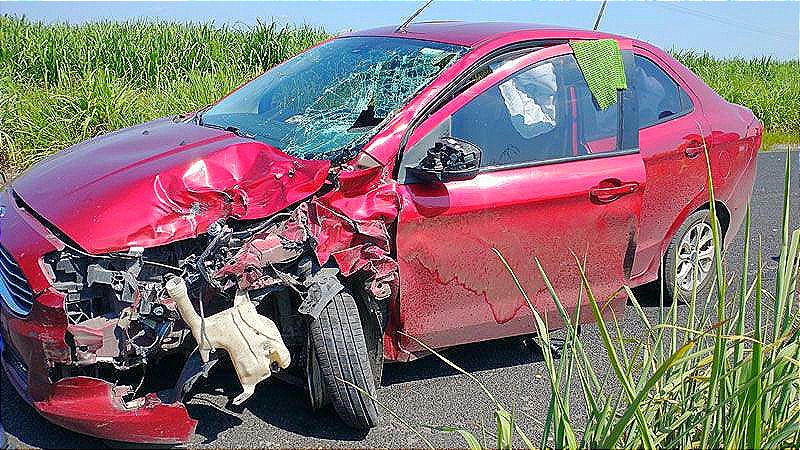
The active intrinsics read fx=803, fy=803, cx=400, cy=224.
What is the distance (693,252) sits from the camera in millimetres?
5129

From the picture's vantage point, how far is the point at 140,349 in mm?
3041

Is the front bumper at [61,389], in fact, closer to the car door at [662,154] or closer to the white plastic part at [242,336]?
the white plastic part at [242,336]

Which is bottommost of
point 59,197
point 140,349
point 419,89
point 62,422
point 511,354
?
point 511,354

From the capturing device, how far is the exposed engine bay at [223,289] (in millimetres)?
2996

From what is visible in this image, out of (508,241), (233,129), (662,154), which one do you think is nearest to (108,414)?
(233,129)

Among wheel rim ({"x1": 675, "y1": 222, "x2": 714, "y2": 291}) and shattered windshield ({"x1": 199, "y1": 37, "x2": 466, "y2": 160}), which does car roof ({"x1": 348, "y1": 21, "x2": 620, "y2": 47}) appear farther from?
wheel rim ({"x1": 675, "y1": 222, "x2": 714, "y2": 291})

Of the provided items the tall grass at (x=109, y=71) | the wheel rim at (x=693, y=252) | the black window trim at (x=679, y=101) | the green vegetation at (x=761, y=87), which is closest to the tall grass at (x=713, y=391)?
the black window trim at (x=679, y=101)

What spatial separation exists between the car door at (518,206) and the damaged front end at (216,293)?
0.23 m

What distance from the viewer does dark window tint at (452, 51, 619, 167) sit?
3805 mm

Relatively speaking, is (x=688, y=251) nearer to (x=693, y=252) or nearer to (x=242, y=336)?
(x=693, y=252)

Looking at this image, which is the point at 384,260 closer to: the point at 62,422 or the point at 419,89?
the point at 419,89

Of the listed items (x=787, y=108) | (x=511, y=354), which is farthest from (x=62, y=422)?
(x=787, y=108)

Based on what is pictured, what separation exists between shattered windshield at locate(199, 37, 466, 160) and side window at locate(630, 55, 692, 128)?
127 centimetres

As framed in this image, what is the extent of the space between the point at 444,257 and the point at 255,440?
113cm
